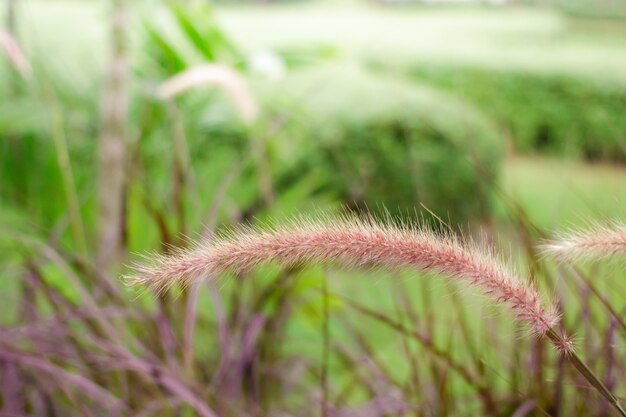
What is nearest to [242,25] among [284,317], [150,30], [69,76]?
[69,76]

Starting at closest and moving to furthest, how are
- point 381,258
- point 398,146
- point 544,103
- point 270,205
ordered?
point 381,258
point 270,205
point 398,146
point 544,103

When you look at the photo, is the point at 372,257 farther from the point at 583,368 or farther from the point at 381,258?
the point at 583,368

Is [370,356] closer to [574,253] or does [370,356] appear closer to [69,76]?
[574,253]

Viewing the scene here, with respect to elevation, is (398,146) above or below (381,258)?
below

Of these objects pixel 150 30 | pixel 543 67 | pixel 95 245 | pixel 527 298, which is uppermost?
pixel 150 30

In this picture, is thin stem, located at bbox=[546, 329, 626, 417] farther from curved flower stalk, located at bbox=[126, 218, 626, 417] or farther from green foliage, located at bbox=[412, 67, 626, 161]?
Result: green foliage, located at bbox=[412, 67, 626, 161]

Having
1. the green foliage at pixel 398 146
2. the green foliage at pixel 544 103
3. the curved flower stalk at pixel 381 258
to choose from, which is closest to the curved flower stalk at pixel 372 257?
the curved flower stalk at pixel 381 258

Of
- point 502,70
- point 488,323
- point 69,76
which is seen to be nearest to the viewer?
point 488,323

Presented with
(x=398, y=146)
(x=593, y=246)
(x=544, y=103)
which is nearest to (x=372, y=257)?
(x=593, y=246)
